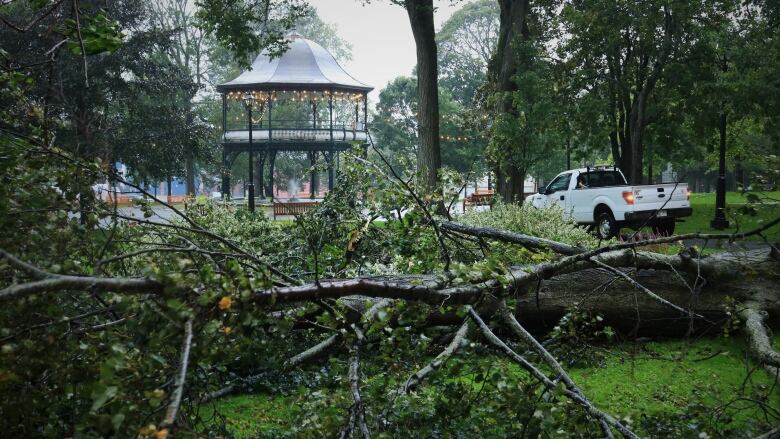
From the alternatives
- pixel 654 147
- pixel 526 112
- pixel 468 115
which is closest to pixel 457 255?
pixel 526 112

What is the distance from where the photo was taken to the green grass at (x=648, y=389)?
5547 millimetres

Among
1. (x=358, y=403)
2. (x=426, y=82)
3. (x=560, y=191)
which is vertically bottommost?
(x=358, y=403)

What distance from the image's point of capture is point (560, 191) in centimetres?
2233

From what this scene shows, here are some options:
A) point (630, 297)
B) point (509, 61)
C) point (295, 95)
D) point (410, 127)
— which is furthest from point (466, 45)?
point (630, 297)

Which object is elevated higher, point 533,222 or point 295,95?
point 295,95

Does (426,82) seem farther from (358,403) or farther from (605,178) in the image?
(358,403)

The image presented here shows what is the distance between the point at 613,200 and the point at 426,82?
20.0 feet

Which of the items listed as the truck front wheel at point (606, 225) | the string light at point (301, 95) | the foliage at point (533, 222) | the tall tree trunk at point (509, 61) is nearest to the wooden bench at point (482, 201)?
the foliage at point (533, 222)

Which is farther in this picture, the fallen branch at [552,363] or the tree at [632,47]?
the tree at [632,47]

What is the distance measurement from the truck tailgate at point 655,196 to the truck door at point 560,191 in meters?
2.81

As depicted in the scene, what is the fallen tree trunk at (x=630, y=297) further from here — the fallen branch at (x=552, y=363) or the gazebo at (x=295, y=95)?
the gazebo at (x=295, y=95)

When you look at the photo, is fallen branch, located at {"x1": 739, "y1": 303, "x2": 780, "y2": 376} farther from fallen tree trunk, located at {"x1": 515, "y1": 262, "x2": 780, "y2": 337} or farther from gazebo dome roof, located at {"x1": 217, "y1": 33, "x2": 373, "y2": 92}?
gazebo dome roof, located at {"x1": 217, "y1": 33, "x2": 373, "y2": 92}

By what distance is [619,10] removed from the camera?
21.2 m

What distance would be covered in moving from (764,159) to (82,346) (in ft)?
15.4
